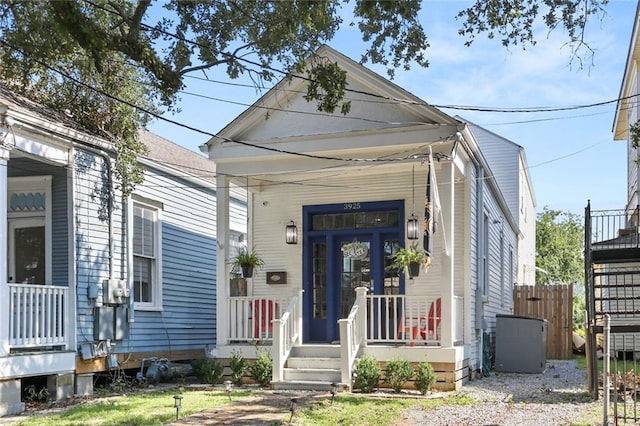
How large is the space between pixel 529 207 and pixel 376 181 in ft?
65.8

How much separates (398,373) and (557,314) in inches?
428

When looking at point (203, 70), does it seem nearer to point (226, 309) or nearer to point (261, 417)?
point (261, 417)

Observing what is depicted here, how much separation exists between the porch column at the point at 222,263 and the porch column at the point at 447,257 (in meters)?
3.77

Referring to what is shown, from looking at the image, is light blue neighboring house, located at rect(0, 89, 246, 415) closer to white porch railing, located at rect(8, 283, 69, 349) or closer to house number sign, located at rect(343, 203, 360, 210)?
white porch railing, located at rect(8, 283, 69, 349)

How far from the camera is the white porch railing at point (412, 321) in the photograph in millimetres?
11398

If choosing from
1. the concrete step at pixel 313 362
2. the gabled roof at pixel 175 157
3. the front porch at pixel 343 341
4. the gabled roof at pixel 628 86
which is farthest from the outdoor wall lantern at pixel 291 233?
the gabled roof at pixel 628 86

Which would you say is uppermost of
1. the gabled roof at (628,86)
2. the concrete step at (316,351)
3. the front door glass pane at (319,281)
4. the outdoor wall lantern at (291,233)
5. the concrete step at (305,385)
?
the gabled roof at (628,86)

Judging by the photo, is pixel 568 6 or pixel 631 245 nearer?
pixel 568 6

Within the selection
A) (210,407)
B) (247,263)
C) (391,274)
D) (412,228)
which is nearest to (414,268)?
(412,228)

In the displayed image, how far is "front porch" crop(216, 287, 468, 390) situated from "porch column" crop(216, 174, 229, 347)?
9 cm

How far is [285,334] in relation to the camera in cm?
1173

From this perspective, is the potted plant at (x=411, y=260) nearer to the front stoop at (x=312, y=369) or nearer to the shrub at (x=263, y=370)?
the front stoop at (x=312, y=369)

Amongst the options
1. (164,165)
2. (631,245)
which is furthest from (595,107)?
(164,165)

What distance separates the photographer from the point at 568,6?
832 centimetres
